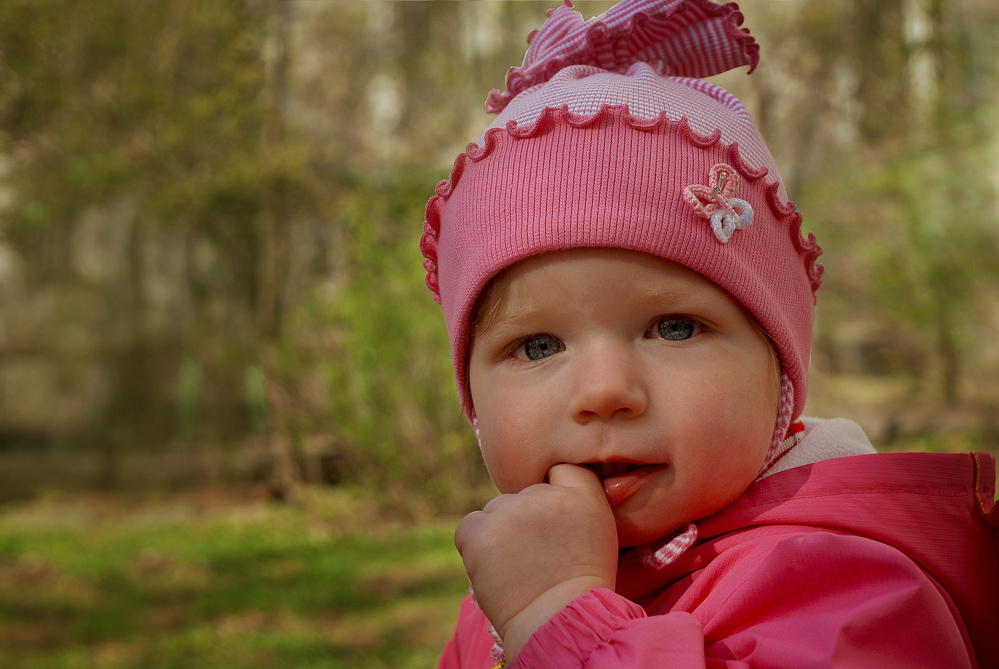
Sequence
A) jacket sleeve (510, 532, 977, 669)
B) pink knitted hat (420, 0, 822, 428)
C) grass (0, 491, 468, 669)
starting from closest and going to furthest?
jacket sleeve (510, 532, 977, 669)
pink knitted hat (420, 0, 822, 428)
grass (0, 491, 468, 669)

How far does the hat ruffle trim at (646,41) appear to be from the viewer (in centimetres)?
161

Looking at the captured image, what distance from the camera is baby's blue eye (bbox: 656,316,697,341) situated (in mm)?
1268

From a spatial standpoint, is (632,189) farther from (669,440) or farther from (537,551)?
(537,551)

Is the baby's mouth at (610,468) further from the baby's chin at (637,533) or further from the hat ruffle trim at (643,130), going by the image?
the hat ruffle trim at (643,130)

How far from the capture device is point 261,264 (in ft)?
27.9

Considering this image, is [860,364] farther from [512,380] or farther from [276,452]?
[512,380]

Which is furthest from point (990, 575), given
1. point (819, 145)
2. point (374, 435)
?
point (819, 145)

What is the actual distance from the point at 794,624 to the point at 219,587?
522 cm

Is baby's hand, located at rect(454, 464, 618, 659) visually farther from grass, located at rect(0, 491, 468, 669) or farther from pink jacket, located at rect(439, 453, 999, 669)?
grass, located at rect(0, 491, 468, 669)

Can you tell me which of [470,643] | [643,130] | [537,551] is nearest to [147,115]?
[470,643]

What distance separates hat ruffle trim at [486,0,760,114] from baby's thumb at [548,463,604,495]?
81cm

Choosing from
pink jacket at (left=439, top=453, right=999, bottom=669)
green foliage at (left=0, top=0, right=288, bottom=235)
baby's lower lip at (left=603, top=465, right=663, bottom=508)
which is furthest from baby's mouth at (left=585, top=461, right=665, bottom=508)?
green foliage at (left=0, top=0, right=288, bottom=235)

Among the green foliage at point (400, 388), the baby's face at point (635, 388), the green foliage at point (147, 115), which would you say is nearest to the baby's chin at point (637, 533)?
the baby's face at point (635, 388)

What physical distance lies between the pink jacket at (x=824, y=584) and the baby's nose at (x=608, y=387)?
0.25 meters
